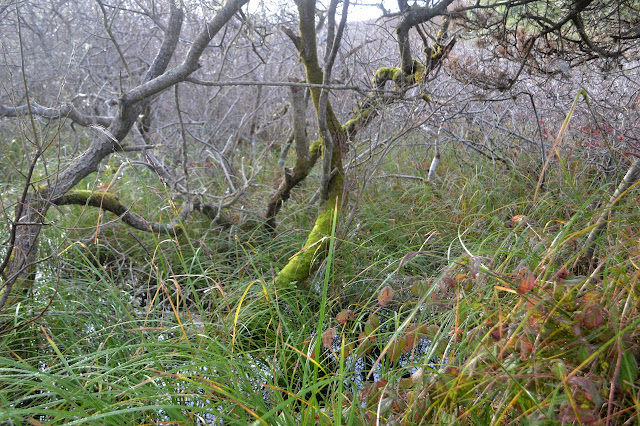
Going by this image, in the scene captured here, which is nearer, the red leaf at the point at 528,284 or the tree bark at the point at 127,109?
the red leaf at the point at 528,284

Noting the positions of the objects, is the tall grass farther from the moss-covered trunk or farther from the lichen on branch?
the lichen on branch

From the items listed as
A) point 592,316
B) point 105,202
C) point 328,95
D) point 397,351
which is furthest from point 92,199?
point 592,316

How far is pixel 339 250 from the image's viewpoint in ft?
10.1

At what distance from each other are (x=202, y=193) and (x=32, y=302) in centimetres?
126

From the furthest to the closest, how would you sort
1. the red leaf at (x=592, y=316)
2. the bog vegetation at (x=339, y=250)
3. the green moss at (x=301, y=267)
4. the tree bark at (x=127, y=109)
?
the green moss at (x=301, y=267) → the tree bark at (x=127, y=109) → the bog vegetation at (x=339, y=250) → the red leaf at (x=592, y=316)

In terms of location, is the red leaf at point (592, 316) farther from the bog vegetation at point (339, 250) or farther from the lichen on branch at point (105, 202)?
the lichen on branch at point (105, 202)

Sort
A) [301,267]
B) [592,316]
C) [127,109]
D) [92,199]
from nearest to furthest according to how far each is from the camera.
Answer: [592,316] < [127,109] < [301,267] < [92,199]

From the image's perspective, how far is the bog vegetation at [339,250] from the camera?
1378 mm

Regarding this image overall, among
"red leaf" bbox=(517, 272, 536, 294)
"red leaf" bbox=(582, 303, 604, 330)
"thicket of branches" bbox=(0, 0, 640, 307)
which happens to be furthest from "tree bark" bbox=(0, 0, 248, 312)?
"red leaf" bbox=(582, 303, 604, 330)

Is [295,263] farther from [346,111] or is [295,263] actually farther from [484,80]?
[346,111]

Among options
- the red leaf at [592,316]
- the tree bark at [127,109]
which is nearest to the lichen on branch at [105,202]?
the tree bark at [127,109]

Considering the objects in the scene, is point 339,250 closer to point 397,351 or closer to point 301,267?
point 301,267

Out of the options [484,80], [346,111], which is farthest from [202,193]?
[346,111]

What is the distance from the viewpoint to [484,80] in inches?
116
